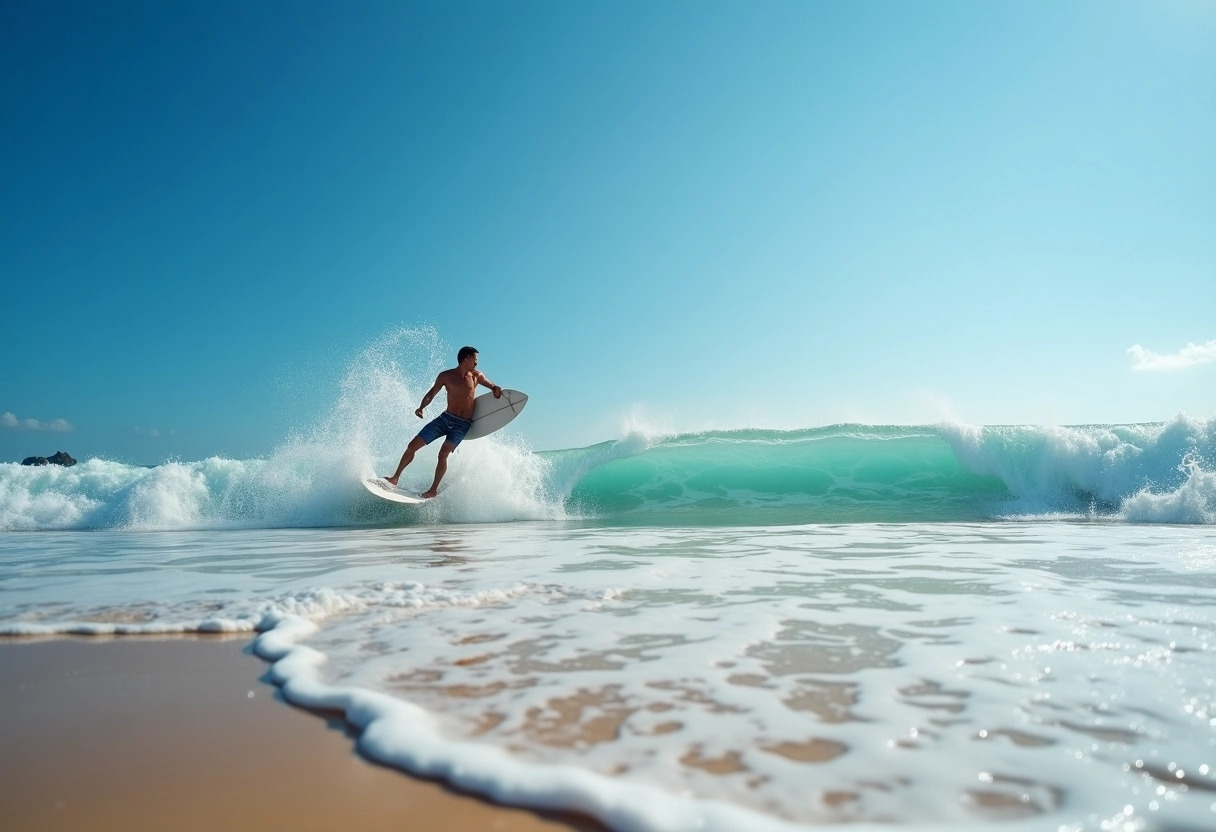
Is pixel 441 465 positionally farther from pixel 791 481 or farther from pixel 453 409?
pixel 791 481

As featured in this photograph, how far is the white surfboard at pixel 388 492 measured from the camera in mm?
10492

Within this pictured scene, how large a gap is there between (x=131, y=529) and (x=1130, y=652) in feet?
45.1

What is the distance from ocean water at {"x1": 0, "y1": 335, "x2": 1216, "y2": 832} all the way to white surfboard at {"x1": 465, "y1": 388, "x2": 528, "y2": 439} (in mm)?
3047

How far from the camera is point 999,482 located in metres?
13.6

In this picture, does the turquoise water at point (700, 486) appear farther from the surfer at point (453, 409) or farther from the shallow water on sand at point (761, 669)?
the shallow water on sand at point (761, 669)

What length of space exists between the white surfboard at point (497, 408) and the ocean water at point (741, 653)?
3.05m

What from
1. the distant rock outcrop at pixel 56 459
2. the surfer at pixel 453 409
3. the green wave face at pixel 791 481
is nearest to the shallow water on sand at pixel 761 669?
the surfer at pixel 453 409

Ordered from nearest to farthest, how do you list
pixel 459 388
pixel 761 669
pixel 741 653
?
pixel 761 669, pixel 741 653, pixel 459 388

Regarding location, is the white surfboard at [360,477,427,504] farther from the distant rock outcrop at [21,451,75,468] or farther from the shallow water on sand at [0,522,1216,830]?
the distant rock outcrop at [21,451,75,468]

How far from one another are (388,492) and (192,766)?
9.22 meters

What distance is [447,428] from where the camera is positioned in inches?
416

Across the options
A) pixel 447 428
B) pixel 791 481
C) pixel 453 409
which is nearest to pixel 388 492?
pixel 447 428

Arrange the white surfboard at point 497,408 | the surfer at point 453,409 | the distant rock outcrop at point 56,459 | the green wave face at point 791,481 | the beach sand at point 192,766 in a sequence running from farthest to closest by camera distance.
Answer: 1. the distant rock outcrop at point 56,459
2. the green wave face at point 791,481
3. the white surfboard at point 497,408
4. the surfer at point 453,409
5. the beach sand at point 192,766

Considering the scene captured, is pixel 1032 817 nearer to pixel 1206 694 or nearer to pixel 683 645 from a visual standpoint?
pixel 1206 694
